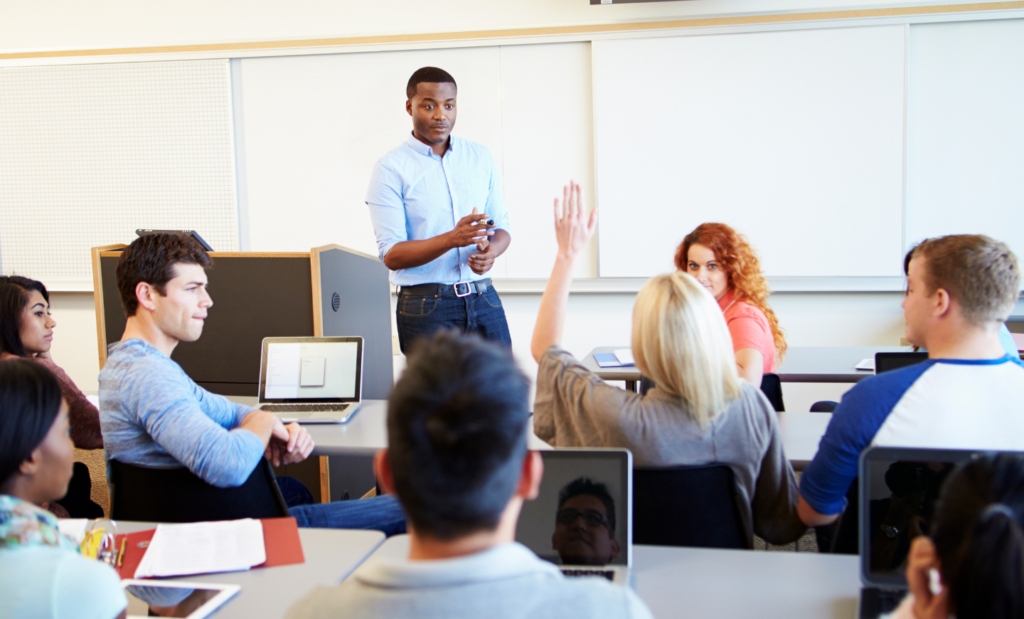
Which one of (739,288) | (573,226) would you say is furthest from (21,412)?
(739,288)

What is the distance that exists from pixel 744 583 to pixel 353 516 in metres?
0.95

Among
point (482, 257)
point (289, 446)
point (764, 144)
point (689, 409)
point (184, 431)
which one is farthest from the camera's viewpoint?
point (764, 144)

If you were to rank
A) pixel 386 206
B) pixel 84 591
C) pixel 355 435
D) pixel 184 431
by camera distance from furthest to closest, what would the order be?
pixel 386 206
pixel 355 435
pixel 184 431
pixel 84 591

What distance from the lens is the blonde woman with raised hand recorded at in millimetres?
1346

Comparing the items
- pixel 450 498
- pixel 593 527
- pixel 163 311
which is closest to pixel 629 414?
pixel 593 527

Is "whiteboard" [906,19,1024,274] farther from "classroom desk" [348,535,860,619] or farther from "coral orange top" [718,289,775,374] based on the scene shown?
"classroom desk" [348,535,860,619]

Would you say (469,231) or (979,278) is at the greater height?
(469,231)

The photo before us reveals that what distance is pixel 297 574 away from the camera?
119 centimetres

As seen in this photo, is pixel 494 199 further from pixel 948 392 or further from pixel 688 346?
pixel 948 392

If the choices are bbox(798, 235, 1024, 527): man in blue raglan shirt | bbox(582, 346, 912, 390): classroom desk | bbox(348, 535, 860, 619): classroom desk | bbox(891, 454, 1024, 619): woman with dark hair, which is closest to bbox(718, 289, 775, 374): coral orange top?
bbox(582, 346, 912, 390): classroom desk

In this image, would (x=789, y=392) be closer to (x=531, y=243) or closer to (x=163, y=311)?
(x=531, y=243)

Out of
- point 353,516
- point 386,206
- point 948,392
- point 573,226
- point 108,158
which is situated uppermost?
point 108,158

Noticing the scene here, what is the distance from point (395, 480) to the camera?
66 centimetres

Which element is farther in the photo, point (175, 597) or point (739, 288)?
point (739, 288)
